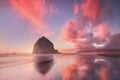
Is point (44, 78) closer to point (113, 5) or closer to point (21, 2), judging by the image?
point (21, 2)

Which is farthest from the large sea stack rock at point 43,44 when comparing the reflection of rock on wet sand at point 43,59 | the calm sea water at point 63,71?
the calm sea water at point 63,71

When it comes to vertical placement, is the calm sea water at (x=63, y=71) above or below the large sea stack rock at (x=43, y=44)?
below

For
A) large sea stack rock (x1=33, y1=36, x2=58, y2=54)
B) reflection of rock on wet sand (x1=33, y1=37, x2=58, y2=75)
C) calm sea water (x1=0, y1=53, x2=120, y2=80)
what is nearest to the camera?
calm sea water (x1=0, y1=53, x2=120, y2=80)

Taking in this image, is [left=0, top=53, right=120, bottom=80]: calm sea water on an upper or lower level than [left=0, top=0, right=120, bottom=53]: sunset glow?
lower

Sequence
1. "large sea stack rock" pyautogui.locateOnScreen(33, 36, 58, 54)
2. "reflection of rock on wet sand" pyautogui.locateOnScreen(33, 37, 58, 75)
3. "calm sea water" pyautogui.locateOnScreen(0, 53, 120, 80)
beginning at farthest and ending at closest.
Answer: "large sea stack rock" pyautogui.locateOnScreen(33, 36, 58, 54), "reflection of rock on wet sand" pyautogui.locateOnScreen(33, 37, 58, 75), "calm sea water" pyautogui.locateOnScreen(0, 53, 120, 80)

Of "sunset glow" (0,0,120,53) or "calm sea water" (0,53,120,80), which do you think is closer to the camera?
"calm sea water" (0,53,120,80)

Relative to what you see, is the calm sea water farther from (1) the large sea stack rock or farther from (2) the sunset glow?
(1) the large sea stack rock

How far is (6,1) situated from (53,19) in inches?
89.8

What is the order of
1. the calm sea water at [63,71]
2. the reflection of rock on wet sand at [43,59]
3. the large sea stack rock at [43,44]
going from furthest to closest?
the large sea stack rock at [43,44] → the reflection of rock on wet sand at [43,59] → the calm sea water at [63,71]

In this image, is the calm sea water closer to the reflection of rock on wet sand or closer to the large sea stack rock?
the reflection of rock on wet sand

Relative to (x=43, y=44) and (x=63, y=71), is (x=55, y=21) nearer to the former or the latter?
(x=63, y=71)

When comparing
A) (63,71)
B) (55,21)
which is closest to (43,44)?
(55,21)

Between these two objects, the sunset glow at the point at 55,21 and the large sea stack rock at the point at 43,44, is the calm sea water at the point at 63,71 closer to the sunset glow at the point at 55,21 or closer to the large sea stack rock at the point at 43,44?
the sunset glow at the point at 55,21

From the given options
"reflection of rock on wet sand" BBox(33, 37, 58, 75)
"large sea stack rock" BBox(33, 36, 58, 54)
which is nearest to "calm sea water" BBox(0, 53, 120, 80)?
"reflection of rock on wet sand" BBox(33, 37, 58, 75)
